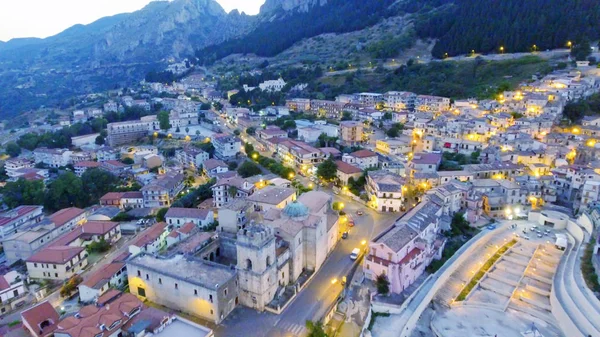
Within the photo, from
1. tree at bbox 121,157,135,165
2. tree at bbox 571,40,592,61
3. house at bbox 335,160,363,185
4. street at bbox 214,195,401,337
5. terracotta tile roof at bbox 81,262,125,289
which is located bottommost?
street at bbox 214,195,401,337

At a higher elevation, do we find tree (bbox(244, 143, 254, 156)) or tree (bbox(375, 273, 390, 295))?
tree (bbox(244, 143, 254, 156))

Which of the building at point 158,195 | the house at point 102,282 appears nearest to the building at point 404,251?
the house at point 102,282

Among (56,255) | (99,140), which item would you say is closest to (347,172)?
(56,255)

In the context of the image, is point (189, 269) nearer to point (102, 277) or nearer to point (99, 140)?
point (102, 277)

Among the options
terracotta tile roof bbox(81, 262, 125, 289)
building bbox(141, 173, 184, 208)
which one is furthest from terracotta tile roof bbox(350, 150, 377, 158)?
terracotta tile roof bbox(81, 262, 125, 289)

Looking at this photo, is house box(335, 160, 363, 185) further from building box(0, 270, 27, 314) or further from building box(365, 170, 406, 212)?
building box(0, 270, 27, 314)

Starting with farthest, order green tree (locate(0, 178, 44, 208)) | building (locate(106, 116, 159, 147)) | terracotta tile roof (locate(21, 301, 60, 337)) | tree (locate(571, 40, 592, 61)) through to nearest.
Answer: building (locate(106, 116, 159, 147)), tree (locate(571, 40, 592, 61)), green tree (locate(0, 178, 44, 208)), terracotta tile roof (locate(21, 301, 60, 337))

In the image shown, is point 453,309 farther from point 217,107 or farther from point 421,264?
point 217,107
